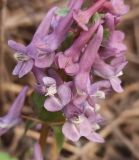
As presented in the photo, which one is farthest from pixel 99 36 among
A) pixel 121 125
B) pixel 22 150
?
pixel 121 125

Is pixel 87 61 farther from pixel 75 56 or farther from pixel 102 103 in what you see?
pixel 102 103

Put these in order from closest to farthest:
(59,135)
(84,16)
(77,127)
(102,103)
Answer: (84,16) → (77,127) → (59,135) → (102,103)

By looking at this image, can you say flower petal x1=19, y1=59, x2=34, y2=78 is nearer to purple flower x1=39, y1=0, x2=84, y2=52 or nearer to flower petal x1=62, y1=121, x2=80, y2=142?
purple flower x1=39, y1=0, x2=84, y2=52

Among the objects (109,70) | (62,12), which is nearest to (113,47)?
(109,70)

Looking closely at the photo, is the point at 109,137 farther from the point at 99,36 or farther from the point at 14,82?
the point at 99,36

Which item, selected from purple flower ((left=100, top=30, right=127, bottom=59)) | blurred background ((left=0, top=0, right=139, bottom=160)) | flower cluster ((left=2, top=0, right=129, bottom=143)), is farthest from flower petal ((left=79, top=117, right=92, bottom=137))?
blurred background ((left=0, top=0, right=139, bottom=160))

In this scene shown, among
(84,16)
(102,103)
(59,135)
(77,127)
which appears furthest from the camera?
(102,103)
